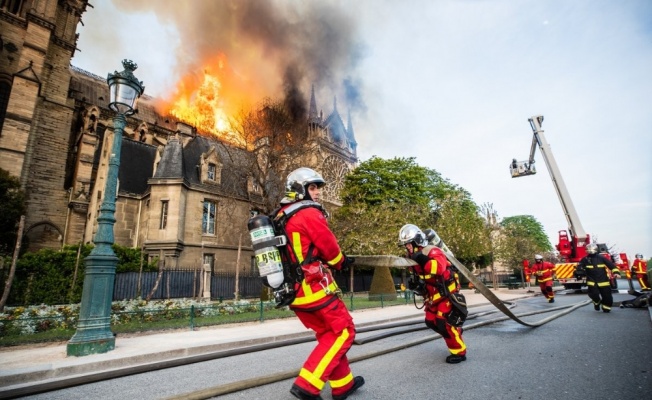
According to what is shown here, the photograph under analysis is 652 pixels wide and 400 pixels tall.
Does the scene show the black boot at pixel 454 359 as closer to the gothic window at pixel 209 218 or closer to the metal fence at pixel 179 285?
the metal fence at pixel 179 285

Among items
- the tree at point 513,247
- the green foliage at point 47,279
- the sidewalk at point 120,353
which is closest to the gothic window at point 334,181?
the tree at point 513,247

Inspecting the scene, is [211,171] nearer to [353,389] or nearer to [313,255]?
[313,255]

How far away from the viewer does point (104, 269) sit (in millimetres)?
6434

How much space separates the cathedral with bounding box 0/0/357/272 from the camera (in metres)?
21.5

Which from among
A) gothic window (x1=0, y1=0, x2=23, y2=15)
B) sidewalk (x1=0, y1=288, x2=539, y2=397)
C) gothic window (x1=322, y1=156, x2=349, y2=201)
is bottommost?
sidewalk (x1=0, y1=288, x2=539, y2=397)

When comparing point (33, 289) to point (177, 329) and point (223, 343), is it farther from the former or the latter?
point (223, 343)

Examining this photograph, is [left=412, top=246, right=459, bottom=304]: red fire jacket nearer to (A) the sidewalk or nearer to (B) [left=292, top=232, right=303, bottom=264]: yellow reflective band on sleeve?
(B) [left=292, top=232, right=303, bottom=264]: yellow reflective band on sleeve

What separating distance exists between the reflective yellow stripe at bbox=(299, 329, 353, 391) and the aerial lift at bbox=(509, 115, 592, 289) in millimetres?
18277

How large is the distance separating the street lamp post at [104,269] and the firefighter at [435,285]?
5.59 metres

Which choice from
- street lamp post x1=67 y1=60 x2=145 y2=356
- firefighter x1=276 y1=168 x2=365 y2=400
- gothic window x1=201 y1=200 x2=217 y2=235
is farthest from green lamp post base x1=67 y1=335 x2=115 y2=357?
gothic window x1=201 y1=200 x2=217 y2=235

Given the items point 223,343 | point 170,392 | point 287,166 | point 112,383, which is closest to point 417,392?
point 170,392

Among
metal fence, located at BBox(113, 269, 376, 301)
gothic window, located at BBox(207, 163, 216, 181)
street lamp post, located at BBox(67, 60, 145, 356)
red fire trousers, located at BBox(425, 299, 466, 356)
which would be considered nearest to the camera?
red fire trousers, located at BBox(425, 299, 466, 356)

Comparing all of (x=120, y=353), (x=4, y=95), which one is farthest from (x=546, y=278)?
(x=4, y=95)

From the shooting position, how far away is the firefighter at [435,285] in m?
4.64
